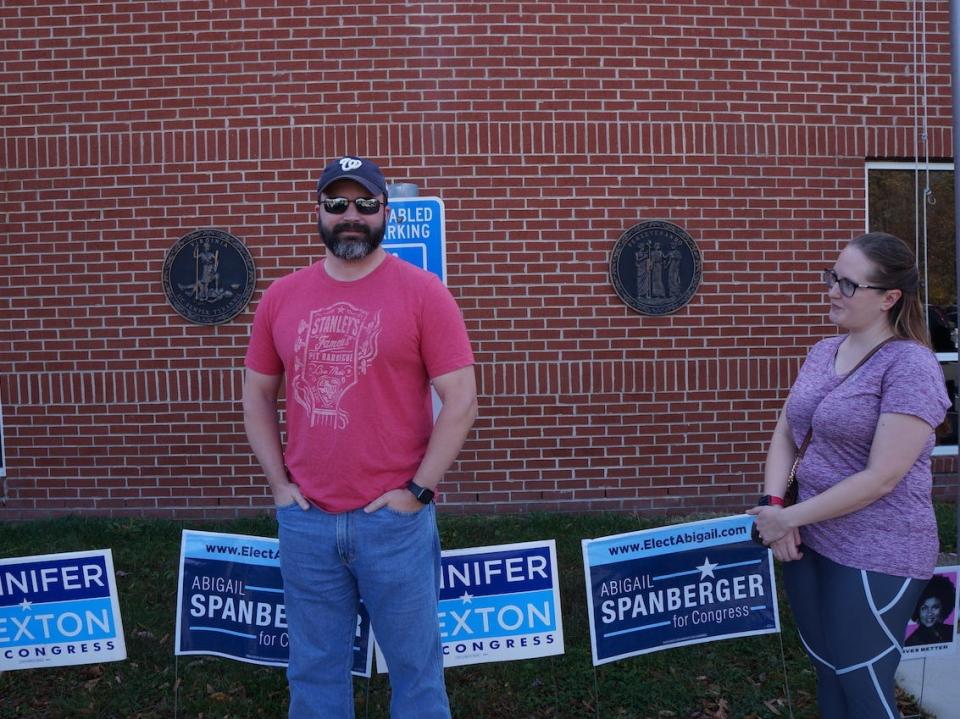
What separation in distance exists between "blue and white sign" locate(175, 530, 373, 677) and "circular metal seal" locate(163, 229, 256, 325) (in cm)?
282

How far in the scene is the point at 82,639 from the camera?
3.80 metres

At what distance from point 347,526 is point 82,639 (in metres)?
1.84

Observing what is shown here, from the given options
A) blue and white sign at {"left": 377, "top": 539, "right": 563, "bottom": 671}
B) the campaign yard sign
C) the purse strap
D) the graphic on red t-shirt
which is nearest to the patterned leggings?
the purse strap

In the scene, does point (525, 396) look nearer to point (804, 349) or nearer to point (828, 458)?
point (804, 349)

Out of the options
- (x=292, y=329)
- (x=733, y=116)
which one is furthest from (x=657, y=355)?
(x=292, y=329)

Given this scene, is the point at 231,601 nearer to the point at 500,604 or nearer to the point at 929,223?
the point at 500,604

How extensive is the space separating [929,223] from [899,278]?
4.74 metres

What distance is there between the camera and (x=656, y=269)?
632 centimetres

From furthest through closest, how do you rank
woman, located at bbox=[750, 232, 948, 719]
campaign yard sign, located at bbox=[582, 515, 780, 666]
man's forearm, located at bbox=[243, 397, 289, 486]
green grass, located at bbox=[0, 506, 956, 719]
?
green grass, located at bbox=[0, 506, 956, 719]
campaign yard sign, located at bbox=[582, 515, 780, 666]
man's forearm, located at bbox=[243, 397, 289, 486]
woman, located at bbox=[750, 232, 948, 719]

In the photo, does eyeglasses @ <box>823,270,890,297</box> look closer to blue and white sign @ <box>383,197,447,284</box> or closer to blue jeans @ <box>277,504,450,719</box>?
blue jeans @ <box>277,504,450,719</box>

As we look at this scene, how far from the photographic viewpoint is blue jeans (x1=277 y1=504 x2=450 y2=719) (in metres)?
2.71

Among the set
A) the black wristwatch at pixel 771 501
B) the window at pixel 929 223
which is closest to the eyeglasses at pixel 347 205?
the black wristwatch at pixel 771 501

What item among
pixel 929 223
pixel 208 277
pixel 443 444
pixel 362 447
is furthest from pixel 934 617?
pixel 208 277

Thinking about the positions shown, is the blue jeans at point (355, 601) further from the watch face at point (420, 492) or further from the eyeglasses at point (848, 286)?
the eyeglasses at point (848, 286)
